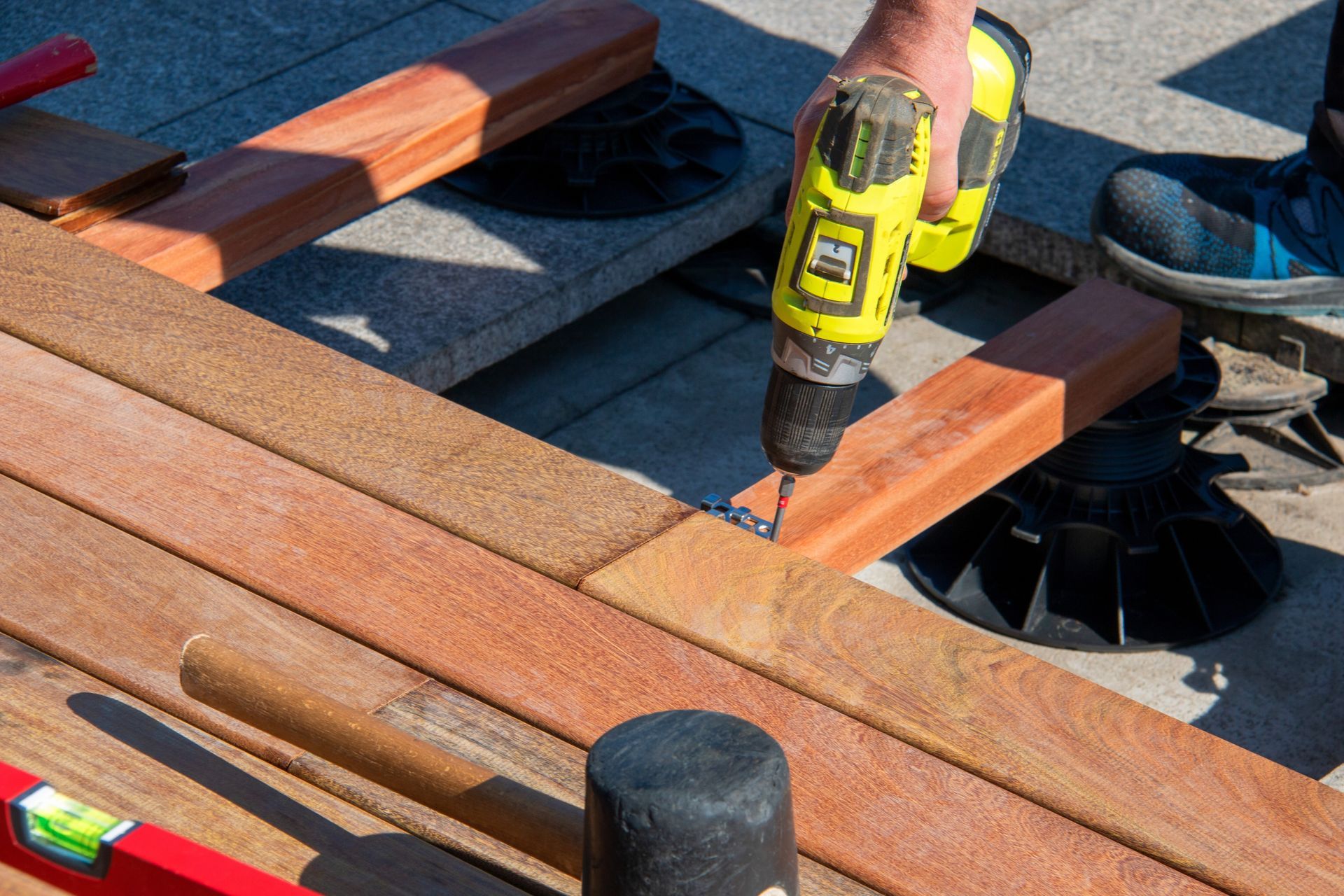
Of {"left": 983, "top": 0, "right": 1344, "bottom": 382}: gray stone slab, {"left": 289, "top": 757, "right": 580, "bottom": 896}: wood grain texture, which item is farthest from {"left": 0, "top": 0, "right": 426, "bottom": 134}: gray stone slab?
{"left": 289, "top": 757, "right": 580, "bottom": 896}: wood grain texture

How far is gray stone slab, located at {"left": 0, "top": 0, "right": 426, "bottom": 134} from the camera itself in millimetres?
3682

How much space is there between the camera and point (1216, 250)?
117 inches

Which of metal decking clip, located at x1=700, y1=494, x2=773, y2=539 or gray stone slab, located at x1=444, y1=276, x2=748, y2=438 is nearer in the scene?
metal decking clip, located at x1=700, y1=494, x2=773, y2=539

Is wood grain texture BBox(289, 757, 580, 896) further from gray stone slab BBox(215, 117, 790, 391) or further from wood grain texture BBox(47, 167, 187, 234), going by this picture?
gray stone slab BBox(215, 117, 790, 391)

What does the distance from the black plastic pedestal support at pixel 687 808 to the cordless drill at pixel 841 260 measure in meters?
0.95

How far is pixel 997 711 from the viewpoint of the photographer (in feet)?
4.12

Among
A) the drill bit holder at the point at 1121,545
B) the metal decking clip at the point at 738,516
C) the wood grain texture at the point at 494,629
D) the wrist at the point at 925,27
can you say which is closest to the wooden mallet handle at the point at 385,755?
the wood grain texture at the point at 494,629

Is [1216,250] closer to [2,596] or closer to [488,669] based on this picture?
[488,669]

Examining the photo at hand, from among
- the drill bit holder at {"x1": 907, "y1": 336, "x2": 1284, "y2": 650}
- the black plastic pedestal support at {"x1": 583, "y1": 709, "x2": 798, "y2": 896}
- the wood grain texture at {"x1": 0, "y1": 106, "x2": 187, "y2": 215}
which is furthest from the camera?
the drill bit holder at {"x1": 907, "y1": 336, "x2": 1284, "y2": 650}

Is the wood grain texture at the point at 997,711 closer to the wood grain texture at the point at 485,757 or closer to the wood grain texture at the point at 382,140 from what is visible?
the wood grain texture at the point at 485,757

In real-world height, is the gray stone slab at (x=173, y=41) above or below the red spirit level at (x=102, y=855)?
below

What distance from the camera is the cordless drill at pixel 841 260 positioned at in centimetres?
169

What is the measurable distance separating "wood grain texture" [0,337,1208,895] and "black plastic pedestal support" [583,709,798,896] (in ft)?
0.90

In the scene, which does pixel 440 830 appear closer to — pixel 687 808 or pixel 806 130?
pixel 687 808
